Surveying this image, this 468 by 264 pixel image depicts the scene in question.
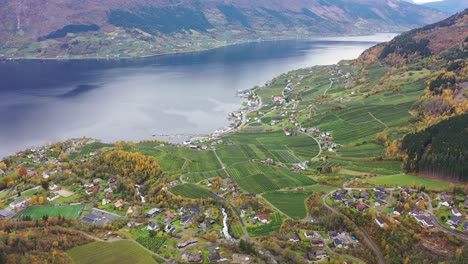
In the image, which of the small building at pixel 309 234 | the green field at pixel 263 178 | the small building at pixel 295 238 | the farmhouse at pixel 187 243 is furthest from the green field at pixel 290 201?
the farmhouse at pixel 187 243

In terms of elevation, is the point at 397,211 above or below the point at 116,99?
above

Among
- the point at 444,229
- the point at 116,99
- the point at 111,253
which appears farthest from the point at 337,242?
the point at 116,99

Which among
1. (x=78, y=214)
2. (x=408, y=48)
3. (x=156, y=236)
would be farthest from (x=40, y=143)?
(x=408, y=48)

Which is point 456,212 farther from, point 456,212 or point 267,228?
point 267,228

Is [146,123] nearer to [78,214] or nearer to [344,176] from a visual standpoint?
[78,214]

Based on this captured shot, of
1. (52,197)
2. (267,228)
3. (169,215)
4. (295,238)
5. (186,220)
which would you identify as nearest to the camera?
(295,238)

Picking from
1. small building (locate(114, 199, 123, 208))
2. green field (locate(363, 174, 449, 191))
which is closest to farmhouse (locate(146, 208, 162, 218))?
small building (locate(114, 199, 123, 208))

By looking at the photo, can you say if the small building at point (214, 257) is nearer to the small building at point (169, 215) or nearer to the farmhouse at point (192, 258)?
the farmhouse at point (192, 258)
